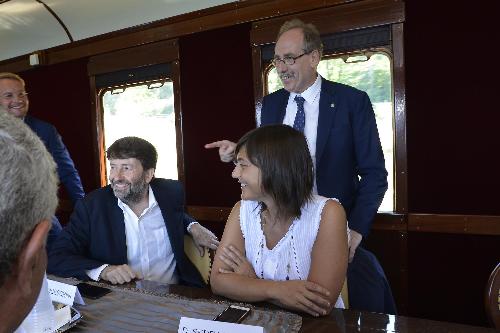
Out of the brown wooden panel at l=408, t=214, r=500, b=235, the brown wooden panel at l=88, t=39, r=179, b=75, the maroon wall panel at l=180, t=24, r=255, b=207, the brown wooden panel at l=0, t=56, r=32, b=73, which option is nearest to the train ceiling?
the brown wooden panel at l=0, t=56, r=32, b=73

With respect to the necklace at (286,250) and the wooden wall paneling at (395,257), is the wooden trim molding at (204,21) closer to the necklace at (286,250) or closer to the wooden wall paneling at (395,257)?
the wooden wall paneling at (395,257)

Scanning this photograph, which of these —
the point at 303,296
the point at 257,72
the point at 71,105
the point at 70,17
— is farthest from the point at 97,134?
the point at 303,296

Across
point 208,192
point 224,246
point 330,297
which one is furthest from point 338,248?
point 208,192

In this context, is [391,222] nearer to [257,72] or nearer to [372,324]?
[257,72]

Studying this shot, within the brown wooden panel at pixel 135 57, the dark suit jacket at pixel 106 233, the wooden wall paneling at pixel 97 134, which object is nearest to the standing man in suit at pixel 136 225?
the dark suit jacket at pixel 106 233

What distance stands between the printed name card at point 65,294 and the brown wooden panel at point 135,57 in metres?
3.69

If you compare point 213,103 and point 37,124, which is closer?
point 37,124

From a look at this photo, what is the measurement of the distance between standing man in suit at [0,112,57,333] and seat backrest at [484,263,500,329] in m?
1.41

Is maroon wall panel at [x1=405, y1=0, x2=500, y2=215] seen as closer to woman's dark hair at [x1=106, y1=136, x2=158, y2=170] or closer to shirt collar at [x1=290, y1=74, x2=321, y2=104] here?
shirt collar at [x1=290, y1=74, x2=321, y2=104]

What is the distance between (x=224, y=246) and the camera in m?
1.87

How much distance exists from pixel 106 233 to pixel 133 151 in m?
0.48

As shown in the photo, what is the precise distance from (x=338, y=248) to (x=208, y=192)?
3.25m

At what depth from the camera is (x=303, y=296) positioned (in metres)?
1.44

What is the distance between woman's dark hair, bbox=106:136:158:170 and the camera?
2.43 metres
